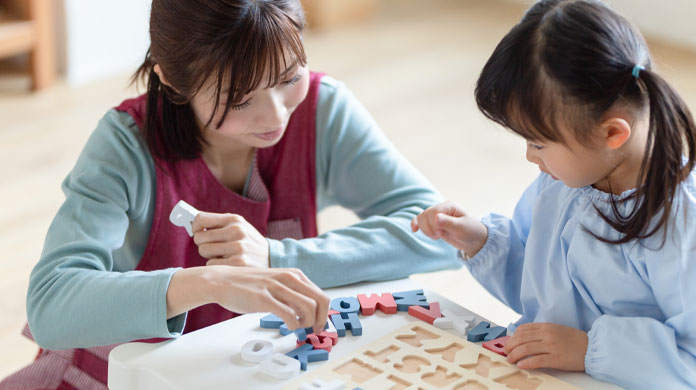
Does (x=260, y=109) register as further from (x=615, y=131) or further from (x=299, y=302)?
(x=615, y=131)

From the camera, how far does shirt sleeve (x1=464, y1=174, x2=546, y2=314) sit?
1.12m

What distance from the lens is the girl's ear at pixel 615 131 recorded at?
2.93ft

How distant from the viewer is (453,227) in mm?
1115

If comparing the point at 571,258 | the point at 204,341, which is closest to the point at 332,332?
the point at 204,341

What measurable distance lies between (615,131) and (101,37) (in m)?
2.50

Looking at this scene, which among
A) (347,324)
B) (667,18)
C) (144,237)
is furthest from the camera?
(667,18)

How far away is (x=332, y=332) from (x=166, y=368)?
0.18 m

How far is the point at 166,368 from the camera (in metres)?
0.90

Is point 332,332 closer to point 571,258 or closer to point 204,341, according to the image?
point 204,341

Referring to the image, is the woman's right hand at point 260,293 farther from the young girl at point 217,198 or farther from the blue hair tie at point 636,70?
the blue hair tie at point 636,70

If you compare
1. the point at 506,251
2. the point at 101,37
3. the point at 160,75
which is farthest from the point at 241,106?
the point at 101,37

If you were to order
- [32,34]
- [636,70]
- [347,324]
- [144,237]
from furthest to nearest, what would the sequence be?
[32,34] → [144,237] → [347,324] → [636,70]

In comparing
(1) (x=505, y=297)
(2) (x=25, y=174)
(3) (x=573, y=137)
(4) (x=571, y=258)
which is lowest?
(2) (x=25, y=174)

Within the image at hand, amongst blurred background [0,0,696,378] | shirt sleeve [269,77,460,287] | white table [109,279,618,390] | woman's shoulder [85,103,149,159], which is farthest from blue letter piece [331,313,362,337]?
blurred background [0,0,696,378]
